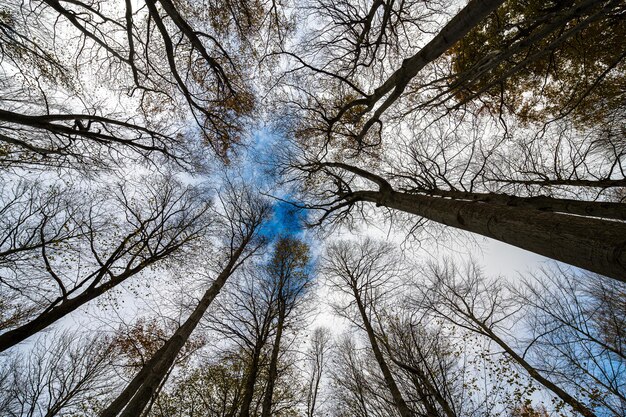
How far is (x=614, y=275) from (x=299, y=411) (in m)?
8.46

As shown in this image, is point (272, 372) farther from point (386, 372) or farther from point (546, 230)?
point (546, 230)

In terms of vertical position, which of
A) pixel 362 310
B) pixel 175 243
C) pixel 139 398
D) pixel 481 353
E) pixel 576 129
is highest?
pixel 576 129

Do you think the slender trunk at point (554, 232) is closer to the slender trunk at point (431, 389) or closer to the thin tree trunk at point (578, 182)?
the slender trunk at point (431, 389)

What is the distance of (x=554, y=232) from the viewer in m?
1.79

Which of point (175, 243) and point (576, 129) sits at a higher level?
point (576, 129)

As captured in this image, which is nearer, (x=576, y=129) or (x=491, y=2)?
(x=491, y=2)

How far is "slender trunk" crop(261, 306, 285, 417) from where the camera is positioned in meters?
4.68

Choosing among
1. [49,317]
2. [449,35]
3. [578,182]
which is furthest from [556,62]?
[49,317]

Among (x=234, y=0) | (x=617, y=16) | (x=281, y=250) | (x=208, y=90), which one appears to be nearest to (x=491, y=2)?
(x=617, y=16)

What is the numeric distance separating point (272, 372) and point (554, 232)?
5.70 meters

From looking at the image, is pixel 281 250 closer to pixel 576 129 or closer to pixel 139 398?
pixel 139 398

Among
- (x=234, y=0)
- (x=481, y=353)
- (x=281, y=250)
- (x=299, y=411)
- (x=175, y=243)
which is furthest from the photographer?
(x=281, y=250)

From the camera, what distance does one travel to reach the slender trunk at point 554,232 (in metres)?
1.47

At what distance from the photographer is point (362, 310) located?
733 cm
